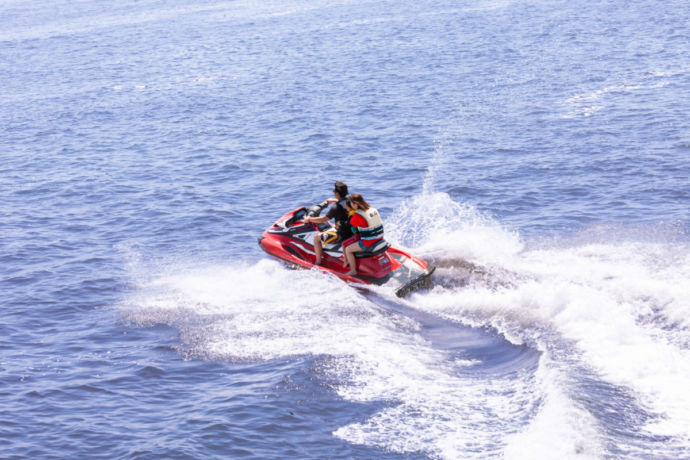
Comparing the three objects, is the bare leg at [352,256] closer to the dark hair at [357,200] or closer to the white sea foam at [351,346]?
the white sea foam at [351,346]

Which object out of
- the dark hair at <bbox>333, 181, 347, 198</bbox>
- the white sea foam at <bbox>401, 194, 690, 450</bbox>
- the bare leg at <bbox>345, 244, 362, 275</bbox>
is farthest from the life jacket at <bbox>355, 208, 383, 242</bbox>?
the white sea foam at <bbox>401, 194, 690, 450</bbox>

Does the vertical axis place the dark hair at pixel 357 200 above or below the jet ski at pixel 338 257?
above

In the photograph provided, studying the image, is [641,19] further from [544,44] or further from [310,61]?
[310,61]

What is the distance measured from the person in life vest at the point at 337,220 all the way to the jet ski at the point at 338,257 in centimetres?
12

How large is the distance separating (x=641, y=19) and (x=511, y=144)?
23.3 metres

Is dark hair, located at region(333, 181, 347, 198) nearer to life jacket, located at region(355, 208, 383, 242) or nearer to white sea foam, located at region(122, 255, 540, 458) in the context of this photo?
life jacket, located at region(355, 208, 383, 242)

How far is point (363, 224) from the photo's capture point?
571 inches

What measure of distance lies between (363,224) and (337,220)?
689 mm

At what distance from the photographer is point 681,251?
582 inches

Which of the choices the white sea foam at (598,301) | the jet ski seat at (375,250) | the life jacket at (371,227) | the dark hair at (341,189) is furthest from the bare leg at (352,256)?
the white sea foam at (598,301)

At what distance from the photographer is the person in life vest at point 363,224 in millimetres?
14453

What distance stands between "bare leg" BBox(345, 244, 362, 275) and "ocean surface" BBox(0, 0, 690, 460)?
0.37m

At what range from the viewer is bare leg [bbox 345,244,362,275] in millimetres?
14773

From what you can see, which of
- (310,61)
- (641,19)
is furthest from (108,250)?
(641,19)
